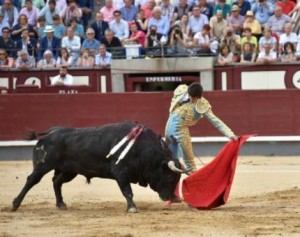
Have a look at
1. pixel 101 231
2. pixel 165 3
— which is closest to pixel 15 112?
pixel 165 3

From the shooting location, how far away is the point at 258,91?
59.1 feet

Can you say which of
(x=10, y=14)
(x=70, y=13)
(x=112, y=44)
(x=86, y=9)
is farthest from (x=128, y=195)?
(x=10, y=14)

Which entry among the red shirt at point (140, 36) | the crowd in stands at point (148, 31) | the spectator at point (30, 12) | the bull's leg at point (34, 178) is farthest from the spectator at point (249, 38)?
the bull's leg at point (34, 178)

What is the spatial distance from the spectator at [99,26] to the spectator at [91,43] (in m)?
0.19

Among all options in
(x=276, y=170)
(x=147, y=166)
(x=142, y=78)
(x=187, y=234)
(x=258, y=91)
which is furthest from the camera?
(x=142, y=78)

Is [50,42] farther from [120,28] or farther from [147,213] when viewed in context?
[147,213]

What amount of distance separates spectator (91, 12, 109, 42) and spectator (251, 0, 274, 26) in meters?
2.50

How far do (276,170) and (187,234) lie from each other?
6414 millimetres

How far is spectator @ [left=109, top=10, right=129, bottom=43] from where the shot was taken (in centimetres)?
1891

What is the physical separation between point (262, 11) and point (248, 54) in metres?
0.76

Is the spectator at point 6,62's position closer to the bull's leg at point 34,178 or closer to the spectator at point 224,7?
the spectator at point 224,7

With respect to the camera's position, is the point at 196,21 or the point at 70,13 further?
the point at 70,13

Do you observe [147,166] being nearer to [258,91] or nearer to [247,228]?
[247,228]

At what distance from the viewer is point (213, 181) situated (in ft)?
36.5
